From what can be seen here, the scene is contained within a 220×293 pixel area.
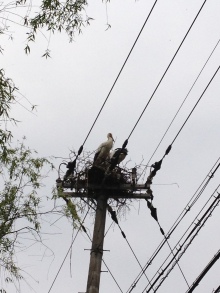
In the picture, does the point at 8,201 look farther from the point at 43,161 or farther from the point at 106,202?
the point at 106,202

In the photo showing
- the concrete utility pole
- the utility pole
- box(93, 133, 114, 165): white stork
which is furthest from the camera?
box(93, 133, 114, 165): white stork

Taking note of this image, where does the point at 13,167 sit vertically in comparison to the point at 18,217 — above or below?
above

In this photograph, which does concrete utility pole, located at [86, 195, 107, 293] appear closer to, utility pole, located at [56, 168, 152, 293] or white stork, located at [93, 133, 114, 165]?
utility pole, located at [56, 168, 152, 293]

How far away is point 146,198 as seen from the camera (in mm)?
10133

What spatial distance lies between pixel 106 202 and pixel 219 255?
1.97m

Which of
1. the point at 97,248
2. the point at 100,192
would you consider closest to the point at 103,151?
the point at 100,192

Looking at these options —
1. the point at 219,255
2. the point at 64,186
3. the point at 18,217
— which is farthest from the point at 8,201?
the point at 219,255

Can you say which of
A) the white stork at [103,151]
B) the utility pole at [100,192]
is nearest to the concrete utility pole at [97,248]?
the utility pole at [100,192]

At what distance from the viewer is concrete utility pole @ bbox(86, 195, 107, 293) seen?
29.8 feet

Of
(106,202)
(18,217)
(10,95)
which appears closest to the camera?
(10,95)

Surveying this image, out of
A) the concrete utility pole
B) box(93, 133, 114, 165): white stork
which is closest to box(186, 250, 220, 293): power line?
the concrete utility pole

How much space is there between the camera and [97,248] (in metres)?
9.48

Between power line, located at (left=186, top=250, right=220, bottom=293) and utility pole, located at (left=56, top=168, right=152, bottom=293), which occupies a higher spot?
utility pole, located at (left=56, top=168, right=152, bottom=293)

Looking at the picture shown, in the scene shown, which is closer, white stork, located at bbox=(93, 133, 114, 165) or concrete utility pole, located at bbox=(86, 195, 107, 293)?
concrete utility pole, located at bbox=(86, 195, 107, 293)
